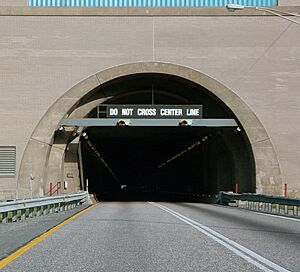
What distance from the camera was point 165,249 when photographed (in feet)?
37.4

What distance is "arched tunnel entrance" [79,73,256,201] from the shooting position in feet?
132

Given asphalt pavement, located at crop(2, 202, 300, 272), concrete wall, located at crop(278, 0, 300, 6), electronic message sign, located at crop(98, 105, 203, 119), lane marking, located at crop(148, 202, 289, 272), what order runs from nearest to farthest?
lane marking, located at crop(148, 202, 289, 272) < asphalt pavement, located at crop(2, 202, 300, 272) < electronic message sign, located at crop(98, 105, 203, 119) < concrete wall, located at crop(278, 0, 300, 6)

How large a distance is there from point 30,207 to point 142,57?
19088 mm

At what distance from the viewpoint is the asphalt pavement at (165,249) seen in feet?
30.4

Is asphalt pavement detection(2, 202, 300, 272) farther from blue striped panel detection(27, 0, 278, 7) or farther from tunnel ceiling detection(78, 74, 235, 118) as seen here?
blue striped panel detection(27, 0, 278, 7)

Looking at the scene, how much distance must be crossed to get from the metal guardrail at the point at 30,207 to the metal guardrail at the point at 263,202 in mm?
8919

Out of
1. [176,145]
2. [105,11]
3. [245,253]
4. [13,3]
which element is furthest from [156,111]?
[176,145]

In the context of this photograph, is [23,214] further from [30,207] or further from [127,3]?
[127,3]

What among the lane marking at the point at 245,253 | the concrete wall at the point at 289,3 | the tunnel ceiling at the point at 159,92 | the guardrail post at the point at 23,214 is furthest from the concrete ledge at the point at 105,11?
the lane marking at the point at 245,253

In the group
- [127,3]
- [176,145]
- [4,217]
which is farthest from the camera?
[176,145]

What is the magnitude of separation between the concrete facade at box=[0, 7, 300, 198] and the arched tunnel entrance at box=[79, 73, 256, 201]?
1617 mm

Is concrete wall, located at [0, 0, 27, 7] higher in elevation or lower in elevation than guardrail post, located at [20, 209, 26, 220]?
higher

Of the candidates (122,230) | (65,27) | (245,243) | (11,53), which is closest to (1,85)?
(11,53)

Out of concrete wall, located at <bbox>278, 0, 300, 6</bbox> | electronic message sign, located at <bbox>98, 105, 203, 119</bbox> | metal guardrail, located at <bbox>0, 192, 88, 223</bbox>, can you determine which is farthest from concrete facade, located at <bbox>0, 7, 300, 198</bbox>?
metal guardrail, located at <bbox>0, 192, 88, 223</bbox>
